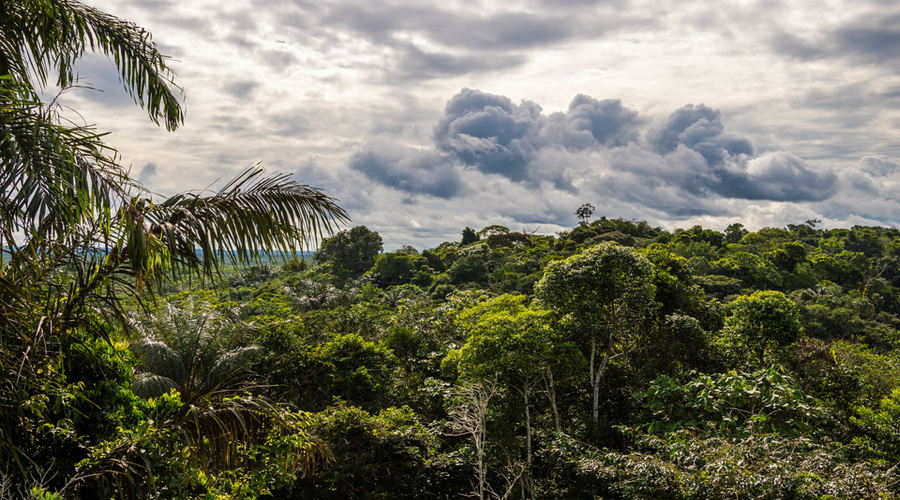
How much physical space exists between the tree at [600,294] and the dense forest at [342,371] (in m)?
0.05

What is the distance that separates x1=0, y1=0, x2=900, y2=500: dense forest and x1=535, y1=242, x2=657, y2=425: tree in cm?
5

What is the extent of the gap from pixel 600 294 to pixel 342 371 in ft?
18.6

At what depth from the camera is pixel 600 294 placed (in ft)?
35.0

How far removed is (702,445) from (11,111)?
25.9 ft

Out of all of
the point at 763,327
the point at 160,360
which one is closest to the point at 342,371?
the point at 160,360

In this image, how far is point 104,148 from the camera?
2.63m

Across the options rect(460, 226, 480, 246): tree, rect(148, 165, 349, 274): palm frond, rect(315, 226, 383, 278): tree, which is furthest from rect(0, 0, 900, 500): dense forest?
rect(460, 226, 480, 246): tree

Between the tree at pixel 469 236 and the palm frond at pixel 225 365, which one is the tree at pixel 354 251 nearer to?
the tree at pixel 469 236

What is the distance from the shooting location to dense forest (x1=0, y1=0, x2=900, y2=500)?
2814mm

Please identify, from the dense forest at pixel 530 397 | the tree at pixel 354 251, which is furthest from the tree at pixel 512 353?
the tree at pixel 354 251

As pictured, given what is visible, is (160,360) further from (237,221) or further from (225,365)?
(237,221)

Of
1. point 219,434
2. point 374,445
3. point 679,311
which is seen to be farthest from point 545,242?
point 219,434

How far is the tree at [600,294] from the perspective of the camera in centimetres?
1045

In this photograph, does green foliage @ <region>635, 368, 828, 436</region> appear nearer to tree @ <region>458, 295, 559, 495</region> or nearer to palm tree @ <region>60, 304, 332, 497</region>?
tree @ <region>458, 295, 559, 495</region>
